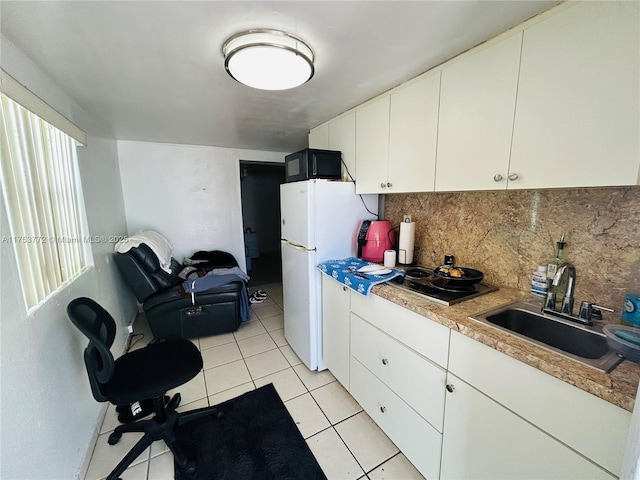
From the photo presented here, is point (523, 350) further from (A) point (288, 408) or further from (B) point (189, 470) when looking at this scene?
(B) point (189, 470)

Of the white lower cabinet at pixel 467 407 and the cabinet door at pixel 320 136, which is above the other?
the cabinet door at pixel 320 136

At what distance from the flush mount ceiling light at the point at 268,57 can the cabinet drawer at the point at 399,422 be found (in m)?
1.81

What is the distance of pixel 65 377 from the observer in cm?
129

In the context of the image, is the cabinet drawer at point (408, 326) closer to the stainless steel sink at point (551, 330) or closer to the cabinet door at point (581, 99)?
the stainless steel sink at point (551, 330)

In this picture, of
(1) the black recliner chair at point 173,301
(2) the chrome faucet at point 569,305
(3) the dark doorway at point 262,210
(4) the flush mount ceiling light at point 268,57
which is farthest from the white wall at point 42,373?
(3) the dark doorway at point 262,210

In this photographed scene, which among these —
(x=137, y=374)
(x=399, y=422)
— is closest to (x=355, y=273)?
(x=399, y=422)

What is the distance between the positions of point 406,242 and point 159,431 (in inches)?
79.7

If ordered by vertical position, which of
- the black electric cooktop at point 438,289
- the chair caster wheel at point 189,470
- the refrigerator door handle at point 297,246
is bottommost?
the chair caster wheel at point 189,470

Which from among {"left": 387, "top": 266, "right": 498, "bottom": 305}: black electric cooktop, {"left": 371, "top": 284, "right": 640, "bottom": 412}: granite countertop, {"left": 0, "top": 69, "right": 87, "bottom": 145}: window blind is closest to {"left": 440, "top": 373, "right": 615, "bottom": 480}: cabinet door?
{"left": 371, "top": 284, "right": 640, "bottom": 412}: granite countertop

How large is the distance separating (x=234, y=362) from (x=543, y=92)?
2.78 metres

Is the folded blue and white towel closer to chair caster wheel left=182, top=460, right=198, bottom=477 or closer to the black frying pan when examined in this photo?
the black frying pan

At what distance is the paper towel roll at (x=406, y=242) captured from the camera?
189 cm

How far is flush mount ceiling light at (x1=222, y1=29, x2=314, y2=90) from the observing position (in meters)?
1.08

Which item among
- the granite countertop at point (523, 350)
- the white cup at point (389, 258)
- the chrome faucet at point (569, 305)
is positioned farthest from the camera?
the white cup at point (389, 258)
